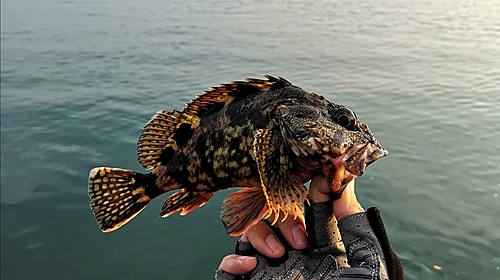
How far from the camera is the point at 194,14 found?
25922 mm

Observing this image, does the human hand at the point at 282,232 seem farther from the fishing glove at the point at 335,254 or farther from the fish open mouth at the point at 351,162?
the fish open mouth at the point at 351,162

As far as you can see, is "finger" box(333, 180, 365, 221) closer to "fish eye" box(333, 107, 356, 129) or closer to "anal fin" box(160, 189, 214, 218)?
"fish eye" box(333, 107, 356, 129)

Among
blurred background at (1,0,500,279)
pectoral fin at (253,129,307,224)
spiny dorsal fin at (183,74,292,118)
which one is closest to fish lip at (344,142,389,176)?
pectoral fin at (253,129,307,224)

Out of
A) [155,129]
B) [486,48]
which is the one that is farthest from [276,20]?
[155,129]

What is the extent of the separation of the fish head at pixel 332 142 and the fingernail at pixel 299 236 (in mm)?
554

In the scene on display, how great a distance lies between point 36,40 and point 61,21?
491 centimetres

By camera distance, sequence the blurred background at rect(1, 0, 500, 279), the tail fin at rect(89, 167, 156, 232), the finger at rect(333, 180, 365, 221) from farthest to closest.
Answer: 1. the blurred background at rect(1, 0, 500, 279)
2. the tail fin at rect(89, 167, 156, 232)
3. the finger at rect(333, 180, 365, 221)

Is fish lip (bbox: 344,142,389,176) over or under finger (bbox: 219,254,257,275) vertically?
over

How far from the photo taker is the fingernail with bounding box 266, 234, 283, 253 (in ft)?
10.2

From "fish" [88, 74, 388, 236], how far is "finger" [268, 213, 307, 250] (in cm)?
41

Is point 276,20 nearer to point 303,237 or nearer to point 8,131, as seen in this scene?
point 8,131

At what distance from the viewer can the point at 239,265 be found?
3164 millimetres

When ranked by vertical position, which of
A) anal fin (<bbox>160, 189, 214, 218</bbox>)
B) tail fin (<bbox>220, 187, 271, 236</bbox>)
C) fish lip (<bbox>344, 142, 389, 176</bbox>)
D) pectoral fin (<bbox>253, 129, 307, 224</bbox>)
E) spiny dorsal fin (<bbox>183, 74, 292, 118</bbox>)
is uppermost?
spiny dorsal fin (<bbox>183, 74, 292, 118</bbox>)

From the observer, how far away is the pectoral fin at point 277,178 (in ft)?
8.77
